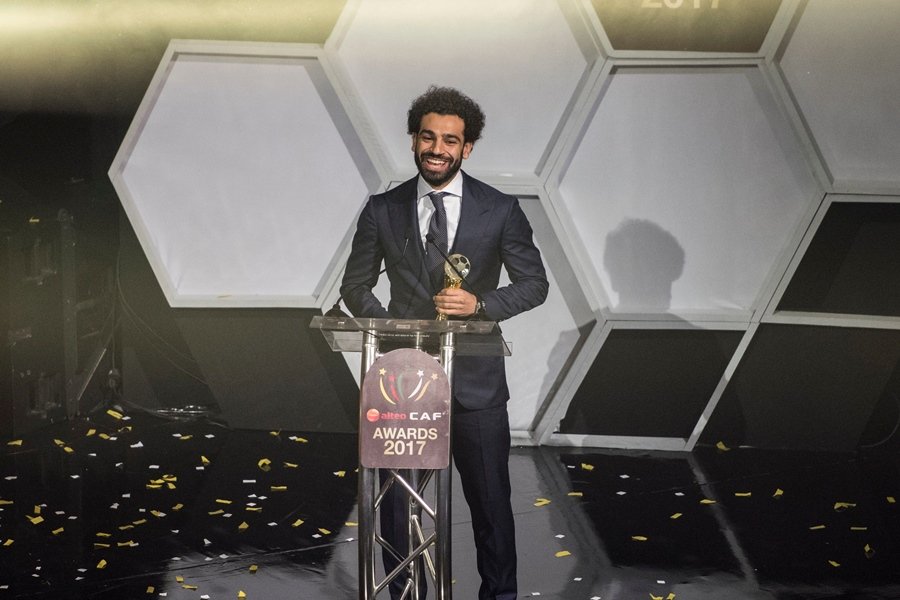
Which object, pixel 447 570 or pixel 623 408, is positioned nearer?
pixel 447 570

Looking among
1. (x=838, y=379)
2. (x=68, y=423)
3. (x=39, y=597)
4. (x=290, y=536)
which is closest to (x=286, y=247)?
(x=68, y=423)

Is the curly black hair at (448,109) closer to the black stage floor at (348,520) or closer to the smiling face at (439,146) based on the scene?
the smiling face at (439,146)

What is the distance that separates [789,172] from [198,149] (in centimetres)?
261

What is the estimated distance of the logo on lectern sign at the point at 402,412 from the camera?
239 centimetres

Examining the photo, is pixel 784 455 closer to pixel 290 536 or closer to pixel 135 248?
pixel 290 536

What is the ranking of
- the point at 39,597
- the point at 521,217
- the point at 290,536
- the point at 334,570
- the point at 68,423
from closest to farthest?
1. the point at 521,217
2. the point at 39,597
3. the point at 334,570
4. the point at 290,536
5. the point at 68,423

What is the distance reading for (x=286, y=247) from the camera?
511cm

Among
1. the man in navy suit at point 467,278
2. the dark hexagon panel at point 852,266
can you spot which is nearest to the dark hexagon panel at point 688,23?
the dark hexagon panel at point 852,266

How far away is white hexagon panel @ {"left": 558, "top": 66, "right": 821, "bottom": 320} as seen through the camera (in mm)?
4852

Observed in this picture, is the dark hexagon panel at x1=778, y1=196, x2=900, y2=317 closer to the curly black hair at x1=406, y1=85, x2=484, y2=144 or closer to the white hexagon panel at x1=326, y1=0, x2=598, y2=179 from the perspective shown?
the white hexagon panel at x1=326, y1=0, x2=598, y2=179

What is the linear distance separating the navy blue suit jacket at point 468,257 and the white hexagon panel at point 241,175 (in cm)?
206

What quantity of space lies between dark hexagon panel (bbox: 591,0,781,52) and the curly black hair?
2152 mm

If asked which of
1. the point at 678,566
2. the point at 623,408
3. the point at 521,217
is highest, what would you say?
the point at 623,408

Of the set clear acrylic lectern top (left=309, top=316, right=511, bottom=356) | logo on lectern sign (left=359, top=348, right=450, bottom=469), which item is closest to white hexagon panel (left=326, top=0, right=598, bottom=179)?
clear acrylic lectern top (left=309, top=316, right=511, bottom=356)
